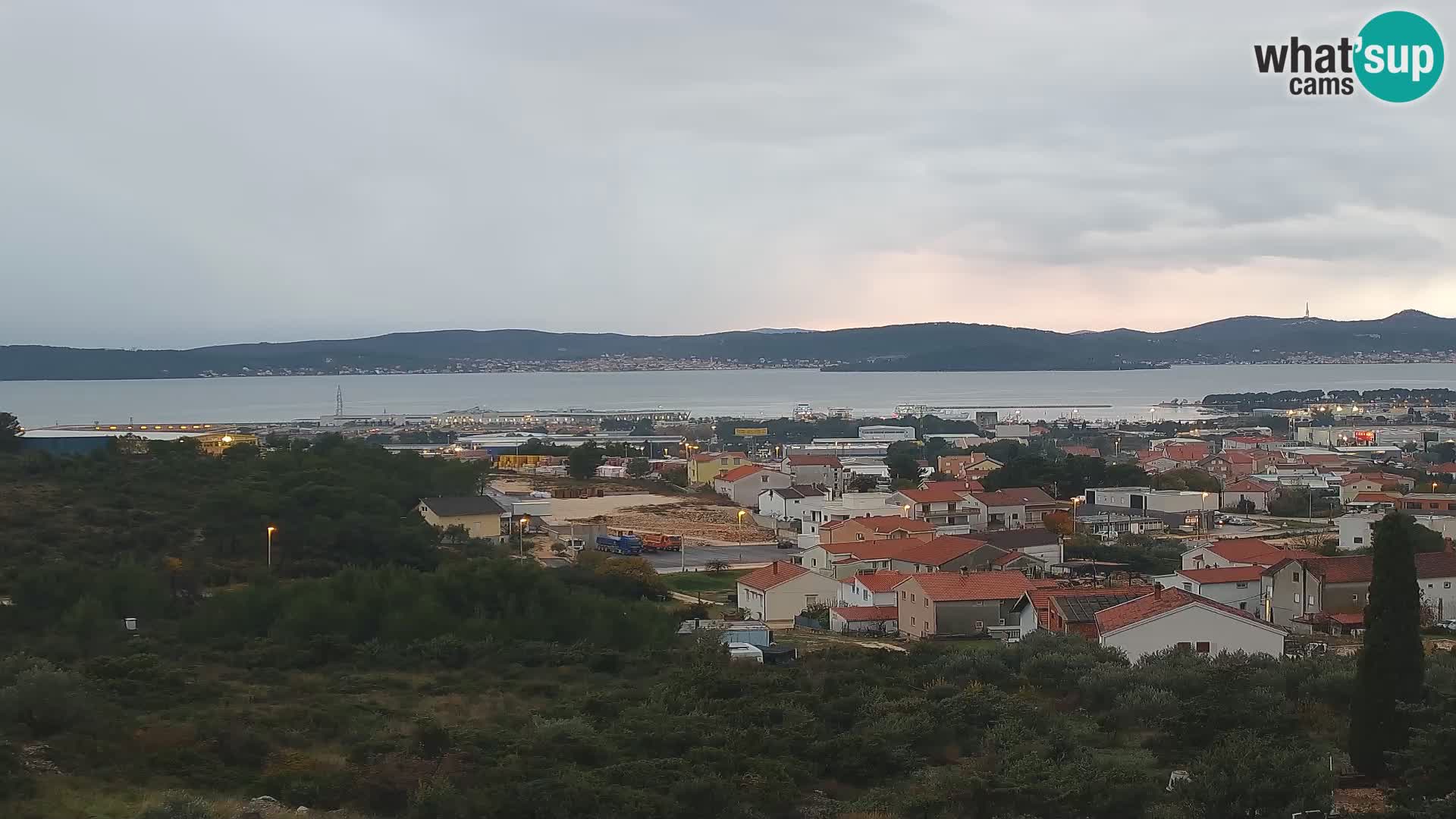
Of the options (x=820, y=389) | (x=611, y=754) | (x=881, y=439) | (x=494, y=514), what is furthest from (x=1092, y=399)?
(x=611, y=754)

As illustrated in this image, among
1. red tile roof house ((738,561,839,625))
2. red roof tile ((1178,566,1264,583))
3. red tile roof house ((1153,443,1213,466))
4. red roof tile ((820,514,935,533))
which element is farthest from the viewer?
red tile roof house ((1153,443,1213,466))

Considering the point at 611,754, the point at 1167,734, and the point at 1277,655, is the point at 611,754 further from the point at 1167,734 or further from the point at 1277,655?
the point at 1277,655

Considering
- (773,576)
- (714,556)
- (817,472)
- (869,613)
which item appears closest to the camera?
(869,613)

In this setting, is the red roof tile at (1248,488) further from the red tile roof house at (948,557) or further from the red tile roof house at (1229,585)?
the red tile roof house at (1229,585)

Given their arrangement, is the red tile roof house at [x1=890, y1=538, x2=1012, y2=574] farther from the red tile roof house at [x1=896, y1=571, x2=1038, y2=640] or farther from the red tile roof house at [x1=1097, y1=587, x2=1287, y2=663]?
the red tile roof house at [x1=1097, y1=587, x2=1287, y2=663]

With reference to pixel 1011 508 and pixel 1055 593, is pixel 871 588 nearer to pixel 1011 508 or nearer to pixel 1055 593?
pixel 1055 593

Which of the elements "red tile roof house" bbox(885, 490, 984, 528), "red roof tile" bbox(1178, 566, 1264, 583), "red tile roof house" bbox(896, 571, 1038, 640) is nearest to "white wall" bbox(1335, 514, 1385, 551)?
"red roof tile" bbox(1178, 566, 1264, 583)

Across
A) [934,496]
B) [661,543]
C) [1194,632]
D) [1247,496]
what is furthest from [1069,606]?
[1247,496]
